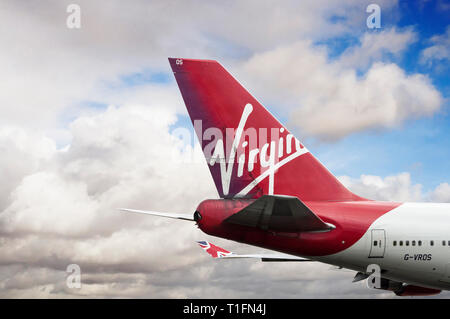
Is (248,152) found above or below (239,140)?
below

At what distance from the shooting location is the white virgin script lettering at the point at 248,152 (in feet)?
63.8

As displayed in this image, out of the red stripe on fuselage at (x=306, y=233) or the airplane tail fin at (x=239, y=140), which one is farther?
the airplane tail fin at (x=239, y=140)

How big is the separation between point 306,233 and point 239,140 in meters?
4.93

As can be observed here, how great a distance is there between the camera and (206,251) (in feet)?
105

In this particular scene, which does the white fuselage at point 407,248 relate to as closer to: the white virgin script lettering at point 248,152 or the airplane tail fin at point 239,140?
the airplane tail fin at point 239,140

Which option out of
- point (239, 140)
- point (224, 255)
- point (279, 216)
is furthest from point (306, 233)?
point (224, 255)

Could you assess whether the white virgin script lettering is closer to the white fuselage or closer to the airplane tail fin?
the airplane tail fin

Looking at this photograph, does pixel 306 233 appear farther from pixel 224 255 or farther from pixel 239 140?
pixel 224 255

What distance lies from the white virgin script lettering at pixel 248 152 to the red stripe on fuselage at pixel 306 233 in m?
1.38

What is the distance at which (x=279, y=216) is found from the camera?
1698cm

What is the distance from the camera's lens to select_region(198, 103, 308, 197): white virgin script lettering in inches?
765

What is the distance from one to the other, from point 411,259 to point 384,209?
8.33 ft

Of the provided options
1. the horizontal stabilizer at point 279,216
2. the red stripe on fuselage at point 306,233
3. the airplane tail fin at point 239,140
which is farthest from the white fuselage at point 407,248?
the airplane tail fin at point 239,140
